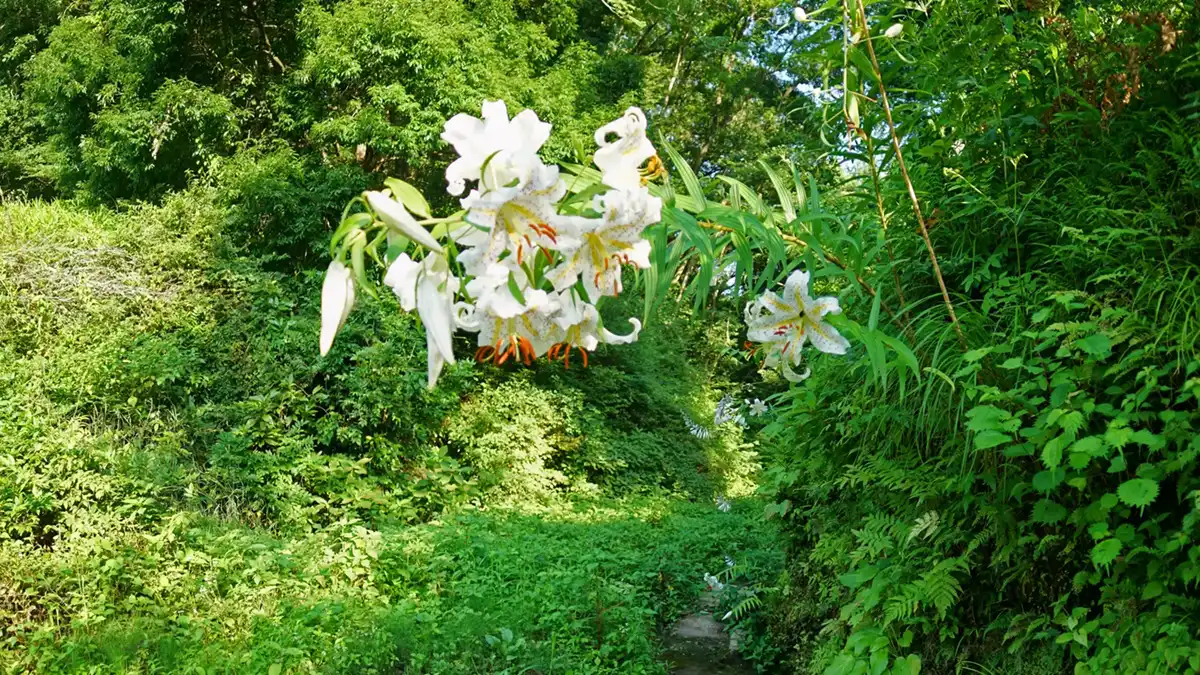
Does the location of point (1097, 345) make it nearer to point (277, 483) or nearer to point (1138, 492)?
point (1138, 492)

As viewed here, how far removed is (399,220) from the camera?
23.0 inches

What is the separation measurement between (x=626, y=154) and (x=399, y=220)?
254 millimetres

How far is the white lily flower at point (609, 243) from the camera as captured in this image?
716 mm

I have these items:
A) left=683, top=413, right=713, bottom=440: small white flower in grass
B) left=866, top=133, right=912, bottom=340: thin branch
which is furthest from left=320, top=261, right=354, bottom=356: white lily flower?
left=683, top=413, right=713, bottom=440: small white flower in grass

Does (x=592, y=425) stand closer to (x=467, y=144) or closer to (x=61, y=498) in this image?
(x=61, y=498)

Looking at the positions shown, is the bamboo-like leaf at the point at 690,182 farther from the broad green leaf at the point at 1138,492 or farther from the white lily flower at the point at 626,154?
the broad green leaf at the point at 1138,492

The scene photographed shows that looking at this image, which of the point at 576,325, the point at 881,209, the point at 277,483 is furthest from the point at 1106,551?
the point at 277,483

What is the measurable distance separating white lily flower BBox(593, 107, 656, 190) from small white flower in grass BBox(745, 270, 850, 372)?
39 cm

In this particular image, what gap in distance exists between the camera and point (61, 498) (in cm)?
378

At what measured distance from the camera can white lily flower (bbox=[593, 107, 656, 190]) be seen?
76 cm

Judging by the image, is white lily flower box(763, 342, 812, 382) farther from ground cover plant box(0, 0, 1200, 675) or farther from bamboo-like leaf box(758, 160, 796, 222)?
bamboo-like leaf box(758, 160, 796, 222)

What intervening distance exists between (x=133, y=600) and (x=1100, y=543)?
3.27 metres

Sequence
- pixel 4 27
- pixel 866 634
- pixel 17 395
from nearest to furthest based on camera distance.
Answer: pixel 866 634
pixel 17 395
pixel 4 27

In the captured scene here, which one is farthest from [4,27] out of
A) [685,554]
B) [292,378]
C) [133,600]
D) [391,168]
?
[685,554]
